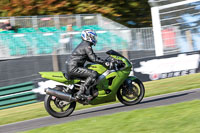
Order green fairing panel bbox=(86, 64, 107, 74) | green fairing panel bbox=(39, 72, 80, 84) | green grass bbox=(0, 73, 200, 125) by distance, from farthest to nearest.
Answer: green grass bbox=(0, 73, 200, 125), green fairing panel bbox=(86, 64, 107, 74), green fairing panel bbox=(39, 72, 80, 84)

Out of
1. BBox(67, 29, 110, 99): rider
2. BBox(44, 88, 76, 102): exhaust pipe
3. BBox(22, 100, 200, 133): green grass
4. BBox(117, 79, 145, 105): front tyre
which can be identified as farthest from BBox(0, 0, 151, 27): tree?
BBox(22, 100, 200, 133): green grass

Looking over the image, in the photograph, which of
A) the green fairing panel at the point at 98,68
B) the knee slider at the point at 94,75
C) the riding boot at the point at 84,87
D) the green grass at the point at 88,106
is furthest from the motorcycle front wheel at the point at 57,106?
the green grass at the point at 88,106

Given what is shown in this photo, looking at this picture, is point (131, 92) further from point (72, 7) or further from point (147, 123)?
point (72, 7)

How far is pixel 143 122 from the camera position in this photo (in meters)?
6.78

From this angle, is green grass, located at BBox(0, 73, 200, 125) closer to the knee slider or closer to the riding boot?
the riding boot

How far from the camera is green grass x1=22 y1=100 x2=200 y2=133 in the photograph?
6207 mm

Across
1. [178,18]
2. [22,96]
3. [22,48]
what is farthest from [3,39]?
[178,18]

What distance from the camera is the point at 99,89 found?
903 centimetres

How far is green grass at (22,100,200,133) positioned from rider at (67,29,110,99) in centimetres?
126

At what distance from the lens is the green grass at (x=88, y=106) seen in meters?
10.6

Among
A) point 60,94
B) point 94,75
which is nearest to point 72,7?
point 94,75

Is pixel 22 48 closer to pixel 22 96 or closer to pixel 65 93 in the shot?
pixel 22 96

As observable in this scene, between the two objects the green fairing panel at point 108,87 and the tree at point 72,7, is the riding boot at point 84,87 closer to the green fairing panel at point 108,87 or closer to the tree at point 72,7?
the green fairing panel at point 108,87

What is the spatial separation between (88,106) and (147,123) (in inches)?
172
